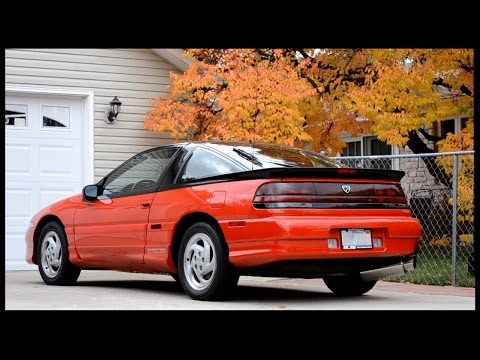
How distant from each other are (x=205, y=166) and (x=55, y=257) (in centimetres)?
241

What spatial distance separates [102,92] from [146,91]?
762 millimetres

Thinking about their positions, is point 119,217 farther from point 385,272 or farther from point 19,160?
point 19,160

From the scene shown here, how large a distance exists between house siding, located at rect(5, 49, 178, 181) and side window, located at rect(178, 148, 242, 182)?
5.53 meters

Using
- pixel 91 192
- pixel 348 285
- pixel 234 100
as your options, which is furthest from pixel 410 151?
pixel 91 192

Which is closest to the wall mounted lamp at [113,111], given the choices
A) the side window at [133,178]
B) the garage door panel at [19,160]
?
the garage door panel at [19,160]

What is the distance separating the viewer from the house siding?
13.7m

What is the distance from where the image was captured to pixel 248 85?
14.2 m

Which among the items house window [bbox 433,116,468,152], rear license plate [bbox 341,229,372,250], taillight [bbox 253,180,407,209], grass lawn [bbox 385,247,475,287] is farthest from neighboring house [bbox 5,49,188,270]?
house window [bbox 433,116,468,152]

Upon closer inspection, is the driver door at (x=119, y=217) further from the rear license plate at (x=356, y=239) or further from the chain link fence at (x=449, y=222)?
the chain link fence at (x=449, y=222)

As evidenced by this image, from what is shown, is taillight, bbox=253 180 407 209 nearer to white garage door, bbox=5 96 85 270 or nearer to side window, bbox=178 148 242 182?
side window, bbox=178 148 242 182

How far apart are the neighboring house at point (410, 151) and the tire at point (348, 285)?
27.0 feet
